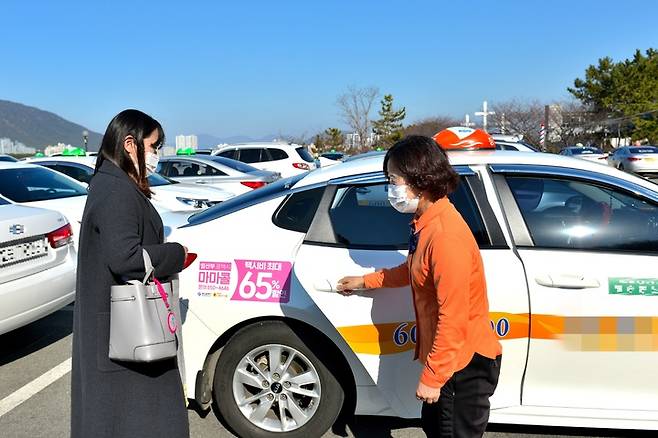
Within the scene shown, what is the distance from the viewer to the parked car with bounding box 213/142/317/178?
47.9 ft

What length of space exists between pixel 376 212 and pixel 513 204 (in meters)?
0.72

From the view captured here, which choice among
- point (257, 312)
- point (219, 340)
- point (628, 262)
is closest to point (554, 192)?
point (628, 262)

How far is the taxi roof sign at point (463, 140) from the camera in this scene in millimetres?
3228

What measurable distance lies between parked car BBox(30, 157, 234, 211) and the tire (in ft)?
16.6

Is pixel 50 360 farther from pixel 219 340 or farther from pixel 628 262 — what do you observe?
pixel 628 262

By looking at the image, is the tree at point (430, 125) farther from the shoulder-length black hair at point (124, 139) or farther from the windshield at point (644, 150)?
the shoulder-length black hair at point (124, 139)

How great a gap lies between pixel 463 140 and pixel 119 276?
209 centimetres

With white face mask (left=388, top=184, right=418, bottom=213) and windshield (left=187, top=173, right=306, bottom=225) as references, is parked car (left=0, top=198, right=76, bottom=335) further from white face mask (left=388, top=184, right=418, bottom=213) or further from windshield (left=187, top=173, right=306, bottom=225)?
white face mask (left=388, top=184, right=418, bottom=213)

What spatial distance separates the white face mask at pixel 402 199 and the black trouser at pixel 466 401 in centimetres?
58

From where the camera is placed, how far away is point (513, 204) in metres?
2.82

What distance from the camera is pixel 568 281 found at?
2.60 m

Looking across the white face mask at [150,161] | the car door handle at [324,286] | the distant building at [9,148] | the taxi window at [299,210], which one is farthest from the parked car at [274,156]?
the distant building at [9,148]

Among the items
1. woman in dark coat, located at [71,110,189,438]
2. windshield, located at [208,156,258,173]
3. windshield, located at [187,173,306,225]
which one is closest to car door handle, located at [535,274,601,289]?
windshield, located at [187,173,306,225]

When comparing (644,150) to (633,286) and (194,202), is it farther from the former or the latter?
(633,286)
